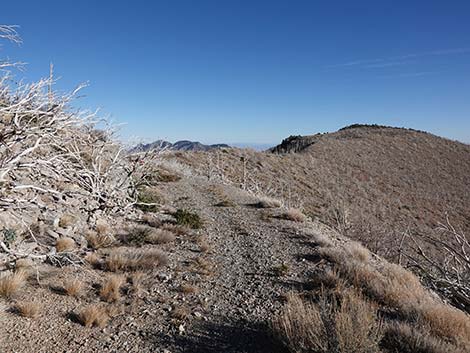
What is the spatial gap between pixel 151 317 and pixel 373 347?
10.3ft

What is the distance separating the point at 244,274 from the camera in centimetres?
755

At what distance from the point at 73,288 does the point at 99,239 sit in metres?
2.57

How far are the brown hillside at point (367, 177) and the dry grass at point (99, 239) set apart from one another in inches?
462

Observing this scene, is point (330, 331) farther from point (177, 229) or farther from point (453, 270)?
point (177, 229)

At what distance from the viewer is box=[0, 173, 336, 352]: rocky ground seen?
486cm

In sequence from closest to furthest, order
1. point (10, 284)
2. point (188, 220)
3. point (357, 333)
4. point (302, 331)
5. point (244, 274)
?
point (357, 333), point (302, 331), point (10, 284), point (244, 274), point (188, 220)

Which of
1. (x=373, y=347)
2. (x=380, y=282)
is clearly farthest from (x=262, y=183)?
(x=373, y=347)

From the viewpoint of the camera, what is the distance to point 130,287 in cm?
642

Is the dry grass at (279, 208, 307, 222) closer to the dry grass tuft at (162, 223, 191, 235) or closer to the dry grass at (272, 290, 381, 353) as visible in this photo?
the dry grass tuft at (162, 223, 191, 235)

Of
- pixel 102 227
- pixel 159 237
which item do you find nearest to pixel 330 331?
pixel 159 237

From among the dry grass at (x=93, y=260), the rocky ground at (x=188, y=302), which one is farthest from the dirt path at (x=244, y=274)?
the dry grass at (x=93, y=260)

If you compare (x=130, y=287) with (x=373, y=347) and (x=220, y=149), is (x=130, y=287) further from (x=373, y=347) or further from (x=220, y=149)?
(x=220, y=149)

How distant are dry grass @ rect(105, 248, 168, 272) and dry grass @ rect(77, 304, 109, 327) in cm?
178

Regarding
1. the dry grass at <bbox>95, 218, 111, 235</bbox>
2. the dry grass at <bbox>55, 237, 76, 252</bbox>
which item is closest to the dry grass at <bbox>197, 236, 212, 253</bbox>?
the dry grass at <bbox>95, 218, 111, 235</bbox>
